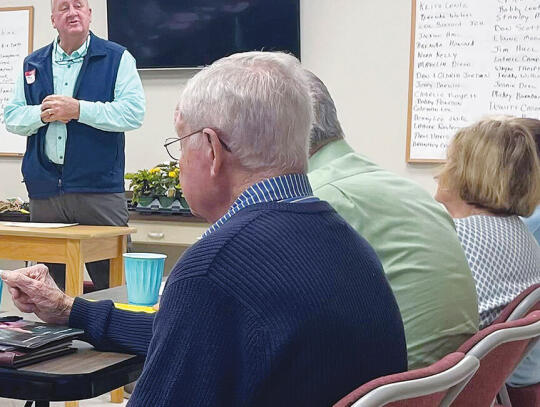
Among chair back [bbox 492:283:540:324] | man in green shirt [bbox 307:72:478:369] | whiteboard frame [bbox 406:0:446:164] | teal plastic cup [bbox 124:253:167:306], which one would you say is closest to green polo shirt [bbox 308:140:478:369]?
man in green shirt [bbox 307:72:478:369]

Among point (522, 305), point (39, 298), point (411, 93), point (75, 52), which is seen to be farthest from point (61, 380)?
point (411, 93)

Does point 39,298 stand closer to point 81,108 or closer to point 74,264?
point 74,264

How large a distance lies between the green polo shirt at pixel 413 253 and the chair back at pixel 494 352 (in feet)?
0.51

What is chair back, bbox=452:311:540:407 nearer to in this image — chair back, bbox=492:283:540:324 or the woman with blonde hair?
chair back, bbox=492:283:540:324

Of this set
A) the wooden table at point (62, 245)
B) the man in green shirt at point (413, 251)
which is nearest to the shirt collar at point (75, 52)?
the wooden table at point (62, 245)

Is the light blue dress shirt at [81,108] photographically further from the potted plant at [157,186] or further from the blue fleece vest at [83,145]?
the potted plant at [157,186]

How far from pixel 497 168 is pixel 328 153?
0.60m

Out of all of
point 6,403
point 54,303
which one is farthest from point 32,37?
point 54,303

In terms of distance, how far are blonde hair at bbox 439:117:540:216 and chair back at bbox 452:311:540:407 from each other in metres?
0.65

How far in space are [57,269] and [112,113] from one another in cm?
70

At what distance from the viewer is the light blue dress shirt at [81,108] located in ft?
11.2

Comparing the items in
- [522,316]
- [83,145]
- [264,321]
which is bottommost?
[522,316]

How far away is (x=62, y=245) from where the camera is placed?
9.71ft

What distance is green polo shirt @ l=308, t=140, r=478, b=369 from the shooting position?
5.12 ft
